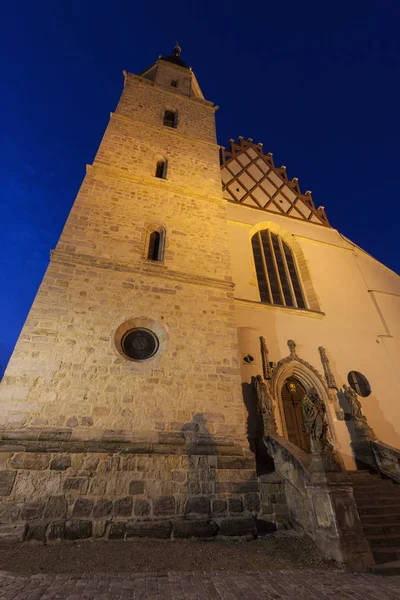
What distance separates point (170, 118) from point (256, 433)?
11902 mm

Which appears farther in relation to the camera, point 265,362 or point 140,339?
point 265,362

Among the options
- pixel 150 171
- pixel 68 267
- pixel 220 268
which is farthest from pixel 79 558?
pixel 150 171

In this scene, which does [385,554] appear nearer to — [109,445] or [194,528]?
[194,528]

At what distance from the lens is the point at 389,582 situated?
309 cm

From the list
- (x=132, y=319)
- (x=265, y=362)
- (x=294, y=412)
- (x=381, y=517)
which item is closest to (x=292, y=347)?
(x=265, y=362)

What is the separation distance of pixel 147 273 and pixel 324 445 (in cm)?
465

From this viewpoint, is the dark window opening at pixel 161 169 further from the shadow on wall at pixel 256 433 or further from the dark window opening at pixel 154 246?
the shadow on wall at pixel 256 433

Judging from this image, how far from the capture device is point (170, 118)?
11.6m

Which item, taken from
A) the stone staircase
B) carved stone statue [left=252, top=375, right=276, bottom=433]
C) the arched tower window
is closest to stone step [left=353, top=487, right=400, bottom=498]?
the stone staircase

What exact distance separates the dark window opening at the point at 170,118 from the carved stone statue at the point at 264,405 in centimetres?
1012

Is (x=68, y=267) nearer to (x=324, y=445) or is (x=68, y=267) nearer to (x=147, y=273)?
(x=147, y=273)

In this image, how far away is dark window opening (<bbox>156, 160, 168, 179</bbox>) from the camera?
29.6 feet

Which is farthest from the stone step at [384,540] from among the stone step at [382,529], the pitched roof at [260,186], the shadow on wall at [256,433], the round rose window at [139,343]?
the pitched roof at [260,186]

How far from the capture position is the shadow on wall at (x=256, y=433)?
5.93 meters
